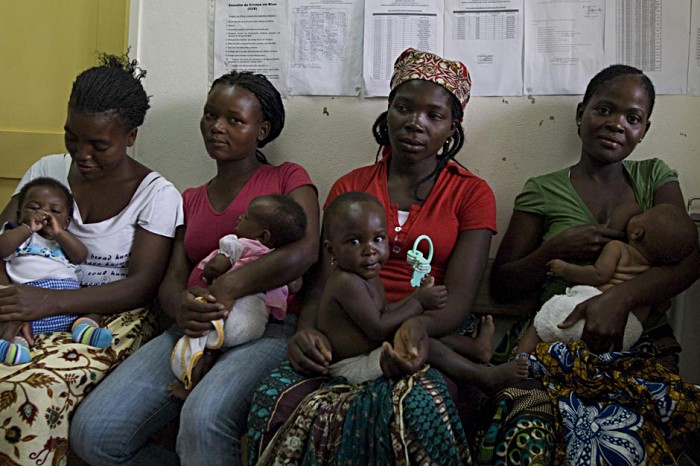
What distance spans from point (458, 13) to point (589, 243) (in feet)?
3.24

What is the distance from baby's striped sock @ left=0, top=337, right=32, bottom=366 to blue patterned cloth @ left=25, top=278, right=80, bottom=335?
0.18 metres

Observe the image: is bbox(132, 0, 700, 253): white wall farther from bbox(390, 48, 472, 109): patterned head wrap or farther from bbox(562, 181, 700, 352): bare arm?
bbox(562, 181, 700, 352): bare arm

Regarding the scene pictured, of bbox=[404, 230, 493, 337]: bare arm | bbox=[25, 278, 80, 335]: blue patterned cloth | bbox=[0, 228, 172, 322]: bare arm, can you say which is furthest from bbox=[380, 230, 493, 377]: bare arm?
bbox=[25, 278, 80, 335]: blue patterned cloth

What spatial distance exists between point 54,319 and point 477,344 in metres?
1.29

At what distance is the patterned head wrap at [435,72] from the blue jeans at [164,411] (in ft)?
3.17

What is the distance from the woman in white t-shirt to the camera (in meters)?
2.07

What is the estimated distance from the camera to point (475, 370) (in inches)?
76.4

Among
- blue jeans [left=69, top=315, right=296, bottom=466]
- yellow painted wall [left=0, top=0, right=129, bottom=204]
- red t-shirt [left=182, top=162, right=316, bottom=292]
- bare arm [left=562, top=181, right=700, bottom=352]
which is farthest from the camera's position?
yellow painted wall [left=0, top=0, right=129, bottom=204]

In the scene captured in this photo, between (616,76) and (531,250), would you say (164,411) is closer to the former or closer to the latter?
(531,250)

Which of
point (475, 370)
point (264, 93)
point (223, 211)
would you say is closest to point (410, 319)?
point (475, 370)

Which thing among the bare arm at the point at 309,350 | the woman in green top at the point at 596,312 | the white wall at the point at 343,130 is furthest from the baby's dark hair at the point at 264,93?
the woman in green top at the point at 596,312

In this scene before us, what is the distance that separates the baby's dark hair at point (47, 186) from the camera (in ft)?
7.44

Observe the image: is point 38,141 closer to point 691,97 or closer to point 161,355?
point 161,355

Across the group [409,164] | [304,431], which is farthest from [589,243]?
[304,431]
